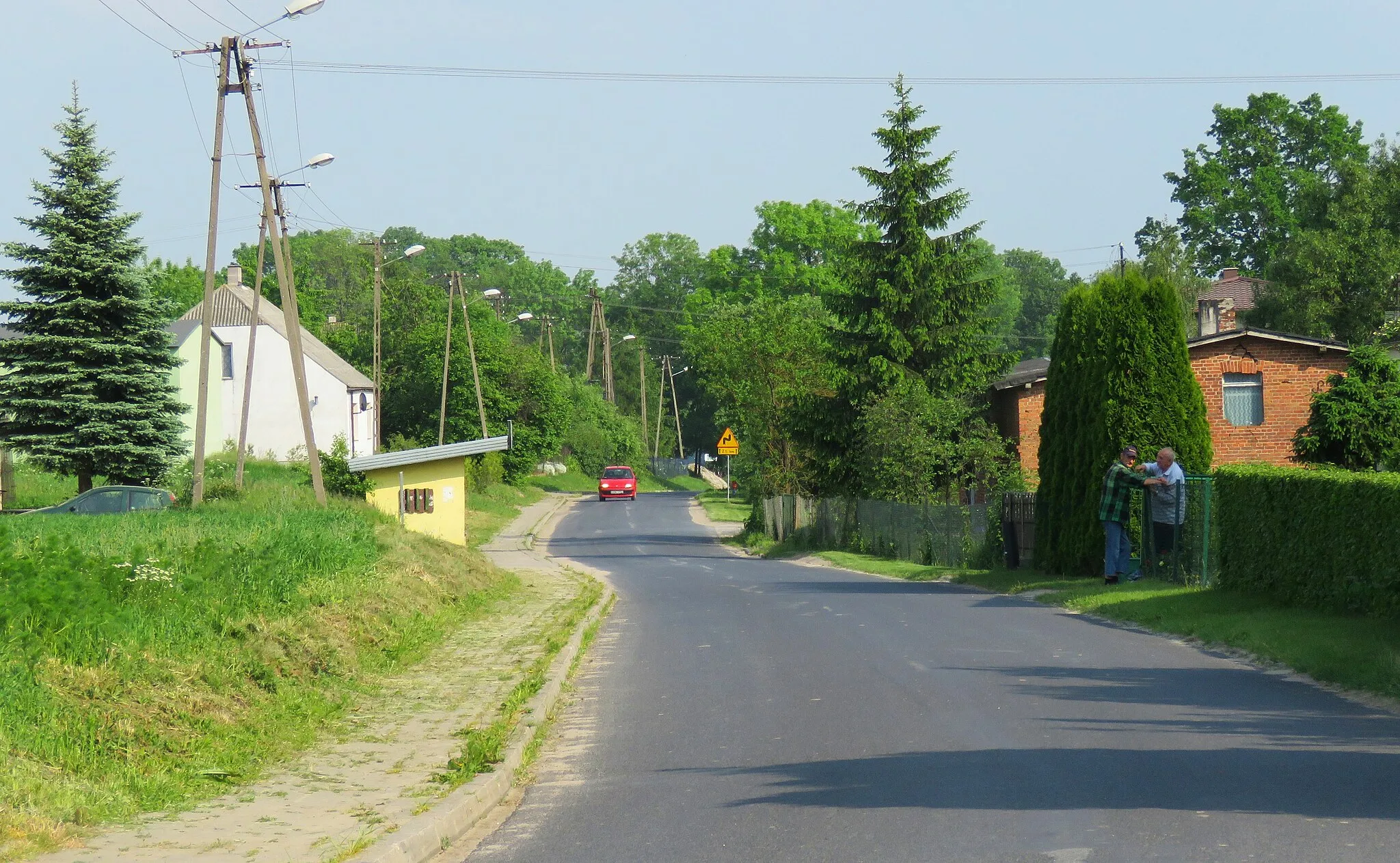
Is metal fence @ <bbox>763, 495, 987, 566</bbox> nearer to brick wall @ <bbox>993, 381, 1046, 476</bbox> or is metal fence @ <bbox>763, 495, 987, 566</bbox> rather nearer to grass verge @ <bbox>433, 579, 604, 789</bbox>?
brick wall @ <bbox>993, 381, 1046, 476</bbox>

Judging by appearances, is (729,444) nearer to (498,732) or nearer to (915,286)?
(915,286)

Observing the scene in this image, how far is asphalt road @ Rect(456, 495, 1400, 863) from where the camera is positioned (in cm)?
646

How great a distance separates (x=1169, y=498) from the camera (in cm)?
1864

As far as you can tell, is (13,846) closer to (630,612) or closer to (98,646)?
(98,646)

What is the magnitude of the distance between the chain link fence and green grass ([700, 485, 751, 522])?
11.4m

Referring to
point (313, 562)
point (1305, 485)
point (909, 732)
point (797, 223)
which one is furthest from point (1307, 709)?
point (797, 223)

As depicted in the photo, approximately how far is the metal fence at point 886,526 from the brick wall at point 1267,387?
894cm

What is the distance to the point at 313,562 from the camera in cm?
1609

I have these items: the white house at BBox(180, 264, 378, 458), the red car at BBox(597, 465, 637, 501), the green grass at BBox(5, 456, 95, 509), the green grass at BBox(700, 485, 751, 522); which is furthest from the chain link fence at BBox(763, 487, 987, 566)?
the red car at BBox(597, 465, 637, 501)

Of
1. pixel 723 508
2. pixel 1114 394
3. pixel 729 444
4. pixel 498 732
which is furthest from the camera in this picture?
pixel 723 508

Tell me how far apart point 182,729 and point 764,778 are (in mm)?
3569

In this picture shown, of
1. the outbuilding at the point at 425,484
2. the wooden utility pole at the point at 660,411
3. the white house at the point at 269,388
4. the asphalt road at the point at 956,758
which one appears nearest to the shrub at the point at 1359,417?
the asphalt road at the point at 956,758

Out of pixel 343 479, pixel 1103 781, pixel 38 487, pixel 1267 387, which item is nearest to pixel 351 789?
pixel 1103 781

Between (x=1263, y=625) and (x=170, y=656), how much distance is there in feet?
32.6
